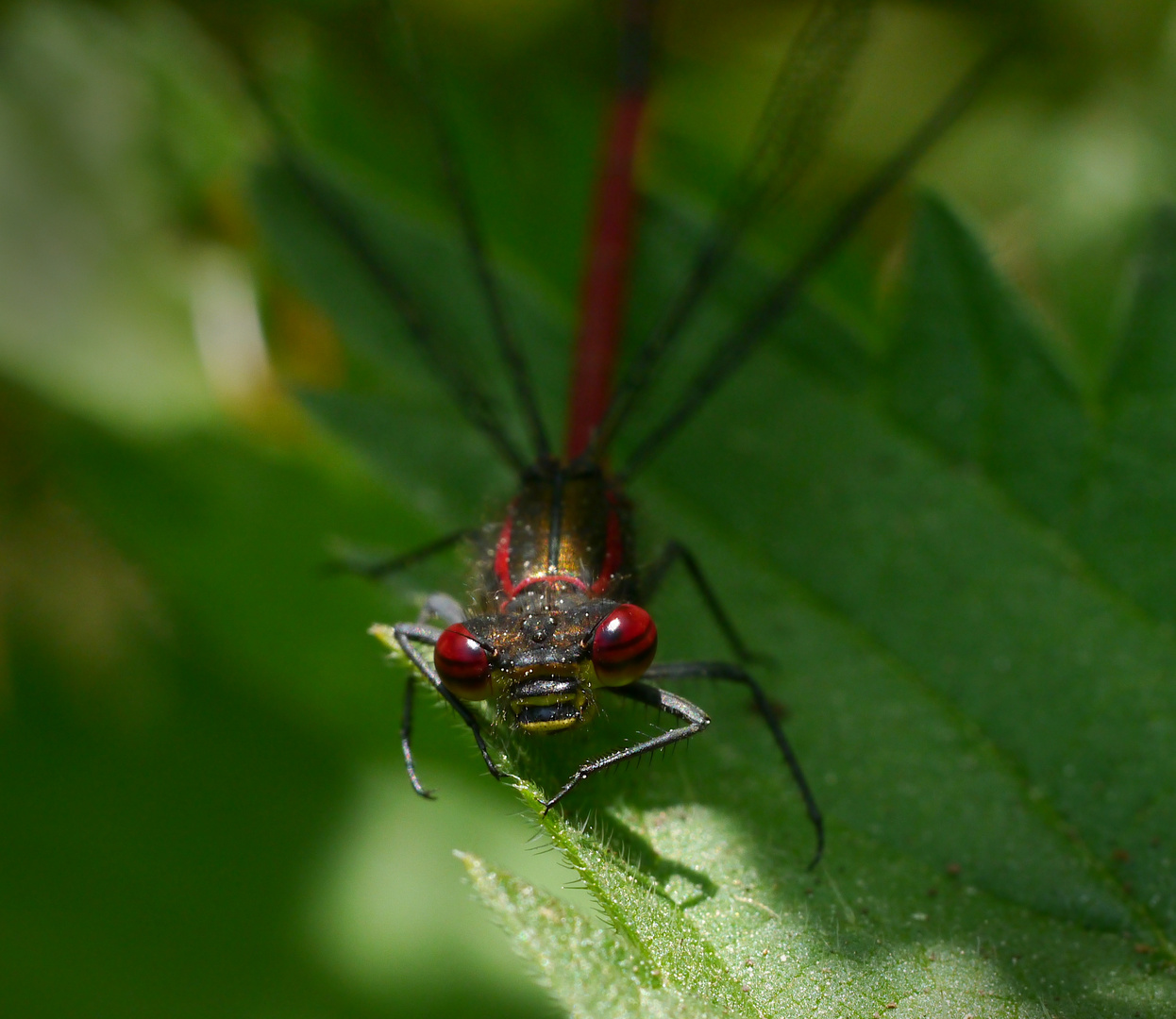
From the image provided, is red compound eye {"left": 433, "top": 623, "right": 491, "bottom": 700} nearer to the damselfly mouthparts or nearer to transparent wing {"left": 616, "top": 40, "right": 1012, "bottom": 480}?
the damselfly mouthparts

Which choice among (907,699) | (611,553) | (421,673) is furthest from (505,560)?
(907,699)

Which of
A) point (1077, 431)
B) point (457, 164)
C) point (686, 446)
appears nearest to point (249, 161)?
point (457, 164)

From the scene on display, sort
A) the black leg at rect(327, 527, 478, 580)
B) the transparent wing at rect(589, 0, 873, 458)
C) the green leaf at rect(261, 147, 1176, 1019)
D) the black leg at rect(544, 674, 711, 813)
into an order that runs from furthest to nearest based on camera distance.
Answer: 1. the transparent wing at rect(589, 0, 873, 458)
2. the black leg at rect(327, 527, 478, 580)
3. the black leg at rect(544, 674, 711, 813)
4. the green leaf at rect(261, 147, 1176, 1019)

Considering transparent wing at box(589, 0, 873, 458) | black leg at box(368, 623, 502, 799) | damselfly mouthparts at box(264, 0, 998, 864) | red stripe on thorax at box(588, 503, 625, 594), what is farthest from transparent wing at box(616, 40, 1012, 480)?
black leg at box(368, 623, 502, 799)

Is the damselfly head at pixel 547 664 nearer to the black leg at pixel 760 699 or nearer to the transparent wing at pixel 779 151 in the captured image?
the black leg at pixel 760 699

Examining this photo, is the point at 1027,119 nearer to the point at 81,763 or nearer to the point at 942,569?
the point at 942,569

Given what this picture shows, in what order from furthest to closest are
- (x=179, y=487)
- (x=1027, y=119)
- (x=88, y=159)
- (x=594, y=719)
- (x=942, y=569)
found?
(x=1027, y=119) < (x=88, y=159) < (x=179, y=487) < (x=942, y=569) < (x=594, y=719)

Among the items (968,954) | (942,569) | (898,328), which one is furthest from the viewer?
(898,328)

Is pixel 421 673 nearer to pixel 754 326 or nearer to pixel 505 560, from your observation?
pixel 505 560

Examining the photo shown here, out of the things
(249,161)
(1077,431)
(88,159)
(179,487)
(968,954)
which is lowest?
(968,954)
